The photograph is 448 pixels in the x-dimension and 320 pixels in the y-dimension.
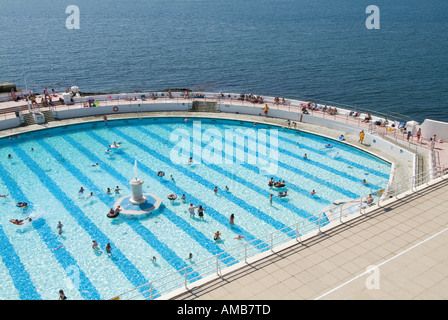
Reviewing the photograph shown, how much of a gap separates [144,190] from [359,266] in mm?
15576

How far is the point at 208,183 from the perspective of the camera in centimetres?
2639

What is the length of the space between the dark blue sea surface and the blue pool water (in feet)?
55.7

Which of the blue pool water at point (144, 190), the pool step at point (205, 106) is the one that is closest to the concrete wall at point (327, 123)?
the pool step at point (205, 106)

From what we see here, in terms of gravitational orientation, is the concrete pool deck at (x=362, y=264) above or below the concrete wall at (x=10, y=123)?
below

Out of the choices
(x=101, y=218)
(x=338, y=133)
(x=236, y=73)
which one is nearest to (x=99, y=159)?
(x=101, y=218)

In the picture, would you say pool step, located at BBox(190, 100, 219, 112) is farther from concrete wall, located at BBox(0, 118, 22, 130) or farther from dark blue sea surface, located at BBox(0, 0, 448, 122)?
concrete wall, located at BBox(0, 118, 22, 130)

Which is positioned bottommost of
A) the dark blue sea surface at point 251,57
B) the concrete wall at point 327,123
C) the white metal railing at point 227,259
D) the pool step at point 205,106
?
the white metal railing at point 227,259

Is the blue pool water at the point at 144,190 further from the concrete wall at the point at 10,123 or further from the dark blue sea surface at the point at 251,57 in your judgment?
the dark blue sea surface at the point at 251,57

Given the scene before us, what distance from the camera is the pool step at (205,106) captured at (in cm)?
3816

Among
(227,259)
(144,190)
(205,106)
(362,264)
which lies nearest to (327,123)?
(205,106)

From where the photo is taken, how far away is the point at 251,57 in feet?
226

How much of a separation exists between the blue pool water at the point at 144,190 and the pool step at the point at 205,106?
2.05 m

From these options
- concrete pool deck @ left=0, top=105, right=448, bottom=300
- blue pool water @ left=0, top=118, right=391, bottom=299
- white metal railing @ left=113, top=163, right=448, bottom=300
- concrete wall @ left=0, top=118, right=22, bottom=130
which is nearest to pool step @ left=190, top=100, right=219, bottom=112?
blue pool water @ left=0, top=118, right=391, bottom=299

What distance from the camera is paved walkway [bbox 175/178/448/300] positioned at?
11.9 metres
